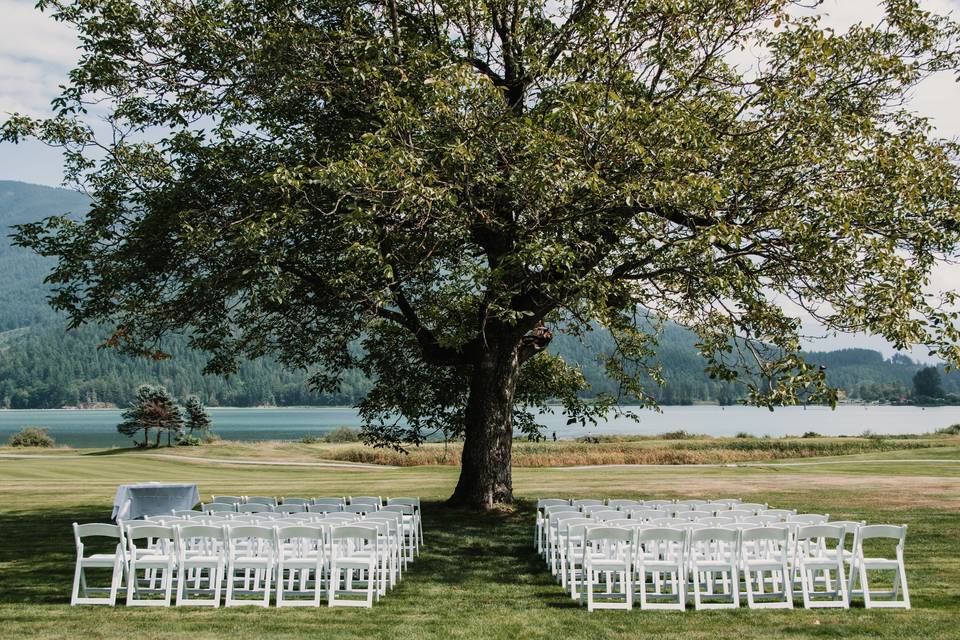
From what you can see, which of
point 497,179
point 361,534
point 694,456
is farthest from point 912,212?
point 694,456

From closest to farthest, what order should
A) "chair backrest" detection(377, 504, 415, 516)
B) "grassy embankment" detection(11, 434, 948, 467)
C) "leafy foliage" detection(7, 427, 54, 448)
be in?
"chair backrest" detection(377, 504, 415, 516), "grassy embankment" detection(11, 434, 948, 467), "leafy foliage" detection(7, 427, 54, 448)

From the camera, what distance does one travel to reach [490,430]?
17641 millimetres

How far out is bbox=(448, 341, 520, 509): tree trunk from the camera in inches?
697

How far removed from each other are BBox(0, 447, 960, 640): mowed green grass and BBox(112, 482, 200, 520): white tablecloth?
49.1 inches

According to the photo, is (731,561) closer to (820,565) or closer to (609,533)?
(820,565)

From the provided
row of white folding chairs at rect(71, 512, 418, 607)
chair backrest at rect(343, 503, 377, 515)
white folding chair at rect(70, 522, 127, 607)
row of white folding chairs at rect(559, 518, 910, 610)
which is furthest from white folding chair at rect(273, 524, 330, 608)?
row of white folding chairs at rect(559, 518, 910, 610)

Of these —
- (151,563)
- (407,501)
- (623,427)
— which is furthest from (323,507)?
(623,427)

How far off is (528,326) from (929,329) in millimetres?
7000

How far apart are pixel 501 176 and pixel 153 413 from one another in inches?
1564

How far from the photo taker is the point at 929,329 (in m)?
14.0

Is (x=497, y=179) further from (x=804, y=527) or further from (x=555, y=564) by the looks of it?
(x=804, y=527)

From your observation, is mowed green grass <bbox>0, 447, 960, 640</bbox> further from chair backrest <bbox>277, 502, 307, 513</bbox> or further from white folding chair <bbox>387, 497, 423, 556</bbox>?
chair backrest <bbox>277, 502, 307, 513</bbox>

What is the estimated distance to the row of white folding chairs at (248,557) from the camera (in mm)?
9930

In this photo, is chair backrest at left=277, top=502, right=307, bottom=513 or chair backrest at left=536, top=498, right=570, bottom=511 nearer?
chair backrest at left=277, top=502, right=307, bottom=513
